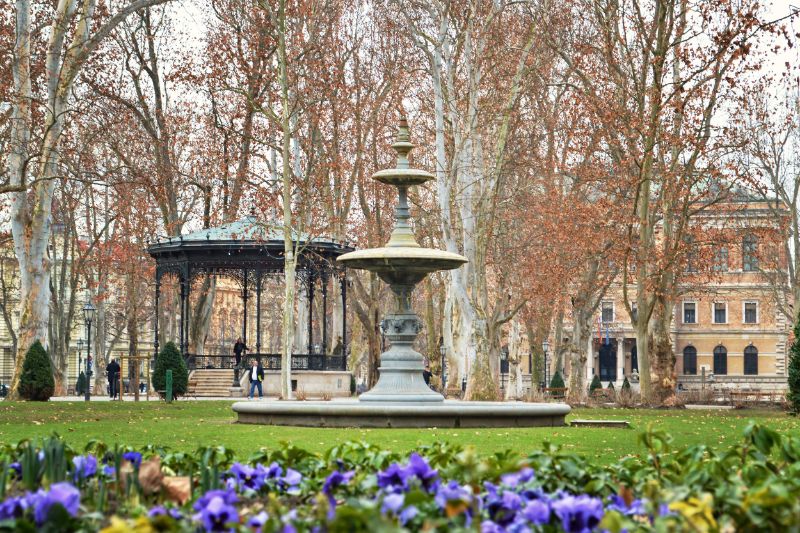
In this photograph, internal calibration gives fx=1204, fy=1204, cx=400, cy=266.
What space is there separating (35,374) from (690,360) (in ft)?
206

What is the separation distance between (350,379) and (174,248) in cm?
789

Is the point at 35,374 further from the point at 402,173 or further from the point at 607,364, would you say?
the point at 607,364

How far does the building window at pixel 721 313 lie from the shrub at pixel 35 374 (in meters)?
61.8

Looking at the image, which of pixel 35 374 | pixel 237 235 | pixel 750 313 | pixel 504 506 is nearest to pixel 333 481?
pixel 504 506

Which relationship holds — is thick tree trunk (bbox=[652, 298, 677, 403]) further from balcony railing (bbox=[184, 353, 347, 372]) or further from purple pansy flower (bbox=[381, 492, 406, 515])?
purple pansy flower (bbox=[381, 492, 406, 515])

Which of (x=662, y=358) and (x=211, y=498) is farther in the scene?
(x=662, y=358)

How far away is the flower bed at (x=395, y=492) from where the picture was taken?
393 centimetres

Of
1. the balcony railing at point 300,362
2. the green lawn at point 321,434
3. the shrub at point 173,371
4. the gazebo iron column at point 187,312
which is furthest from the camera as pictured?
the balcony railing at point 300,362

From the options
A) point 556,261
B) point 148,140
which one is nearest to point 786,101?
point 556,261

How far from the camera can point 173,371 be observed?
34250 mm

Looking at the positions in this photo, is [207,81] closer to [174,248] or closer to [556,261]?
[174,248]

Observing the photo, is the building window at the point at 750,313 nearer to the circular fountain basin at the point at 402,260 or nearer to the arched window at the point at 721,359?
the arched window at the point at 721,359

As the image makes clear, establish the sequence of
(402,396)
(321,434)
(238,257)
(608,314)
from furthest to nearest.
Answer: (608,314) → (238,257) → (402,396) → (321,434)

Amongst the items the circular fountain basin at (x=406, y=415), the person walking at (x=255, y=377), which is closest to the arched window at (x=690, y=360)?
the person walking at (x=255, y=377)
